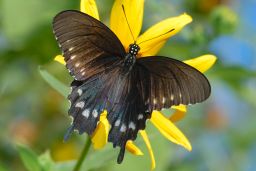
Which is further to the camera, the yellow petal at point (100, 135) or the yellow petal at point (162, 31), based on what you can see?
the yellow petal at point (162, 31)

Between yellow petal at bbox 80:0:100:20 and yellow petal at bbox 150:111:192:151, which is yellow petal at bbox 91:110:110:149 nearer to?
yellow petal at bbox 150:111:192:151

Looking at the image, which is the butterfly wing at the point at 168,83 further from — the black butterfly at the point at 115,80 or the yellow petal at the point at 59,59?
the yellow petal at the point at 59,59

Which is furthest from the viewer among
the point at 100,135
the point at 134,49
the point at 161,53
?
the point at 161,53

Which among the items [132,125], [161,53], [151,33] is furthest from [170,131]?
[161,53]

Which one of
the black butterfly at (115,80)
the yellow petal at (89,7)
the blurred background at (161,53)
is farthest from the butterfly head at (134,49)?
the blurred background at (161,53)

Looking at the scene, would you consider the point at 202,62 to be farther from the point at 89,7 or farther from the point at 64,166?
the point at 64,166

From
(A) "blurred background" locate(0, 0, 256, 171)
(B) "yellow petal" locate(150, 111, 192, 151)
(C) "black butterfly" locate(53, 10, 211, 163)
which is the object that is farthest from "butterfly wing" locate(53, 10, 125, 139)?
(A) "blurred background" locate(0, 0, 256, 171)
